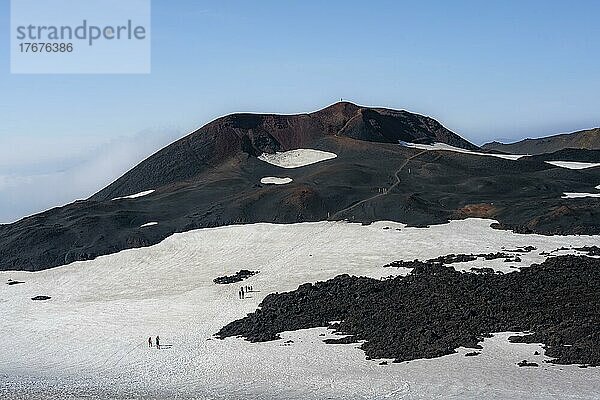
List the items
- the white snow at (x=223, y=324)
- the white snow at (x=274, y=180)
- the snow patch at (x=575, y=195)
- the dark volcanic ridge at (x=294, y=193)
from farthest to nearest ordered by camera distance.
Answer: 1. the white snow at (x=274, y=180)
2. the snow patch at (x=575, y=195)
3. the dark volcanic ridge at (x=294, y=193)
4. the white snow at (x=223, y=324)

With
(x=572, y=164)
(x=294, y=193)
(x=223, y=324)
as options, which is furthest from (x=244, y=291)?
(x=572, y=164)

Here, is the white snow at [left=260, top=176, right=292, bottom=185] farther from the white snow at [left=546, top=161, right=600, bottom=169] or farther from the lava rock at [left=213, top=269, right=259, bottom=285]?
the white snow at [left=546, top=161, right=600, bottom=169]

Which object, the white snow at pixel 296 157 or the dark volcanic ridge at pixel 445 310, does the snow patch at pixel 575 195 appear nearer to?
the dark volcanic ridge at pixel 445 310

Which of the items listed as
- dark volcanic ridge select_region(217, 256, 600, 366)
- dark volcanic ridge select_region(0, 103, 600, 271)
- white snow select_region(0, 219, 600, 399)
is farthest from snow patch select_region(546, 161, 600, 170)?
dark volcanic ridge select_region(217, 256, 600, 366)

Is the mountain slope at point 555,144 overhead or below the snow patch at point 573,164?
overhead

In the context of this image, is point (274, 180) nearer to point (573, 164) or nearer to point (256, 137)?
point (256, 137)

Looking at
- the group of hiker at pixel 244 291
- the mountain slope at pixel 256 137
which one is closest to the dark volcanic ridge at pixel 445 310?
the group of hiker at pixel 244 291
